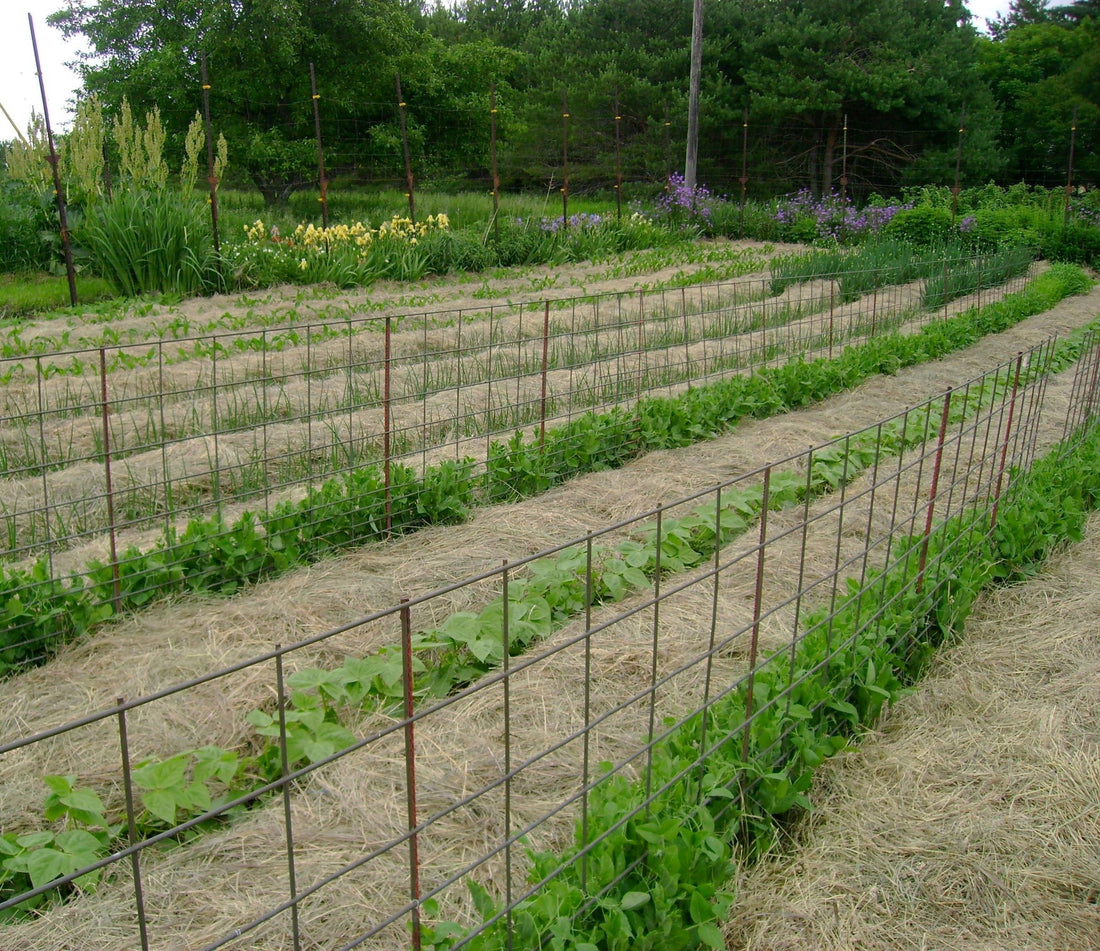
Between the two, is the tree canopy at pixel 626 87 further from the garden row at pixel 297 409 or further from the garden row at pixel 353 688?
the garden row at pixel 353 688

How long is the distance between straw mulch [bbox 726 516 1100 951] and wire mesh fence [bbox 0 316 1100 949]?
173 mm

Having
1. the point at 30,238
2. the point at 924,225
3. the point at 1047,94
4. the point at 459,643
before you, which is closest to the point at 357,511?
the point at 459,643

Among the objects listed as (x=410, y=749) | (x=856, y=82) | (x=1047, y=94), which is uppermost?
(x=856, y=82)

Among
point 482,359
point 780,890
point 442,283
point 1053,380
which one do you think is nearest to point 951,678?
point 780,890

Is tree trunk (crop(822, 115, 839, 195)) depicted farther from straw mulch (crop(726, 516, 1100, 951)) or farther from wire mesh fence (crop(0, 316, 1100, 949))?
straw mulch (crop(726, 516, 1100, 951))

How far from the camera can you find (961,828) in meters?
2.56

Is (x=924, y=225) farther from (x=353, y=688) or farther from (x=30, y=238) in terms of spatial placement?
(x=353, y=688)

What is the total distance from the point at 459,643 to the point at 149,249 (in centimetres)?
841

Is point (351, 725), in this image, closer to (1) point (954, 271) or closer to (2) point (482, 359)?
(2) point (482, 359)

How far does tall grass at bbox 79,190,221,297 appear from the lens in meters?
10.2

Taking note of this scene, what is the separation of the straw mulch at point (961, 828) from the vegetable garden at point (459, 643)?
0.41ft

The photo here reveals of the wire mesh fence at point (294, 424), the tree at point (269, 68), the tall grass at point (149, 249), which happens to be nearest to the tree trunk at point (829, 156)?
the tree at point (269, 68)

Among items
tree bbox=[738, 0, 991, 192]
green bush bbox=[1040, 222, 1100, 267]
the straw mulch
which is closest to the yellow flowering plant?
the straw mulch

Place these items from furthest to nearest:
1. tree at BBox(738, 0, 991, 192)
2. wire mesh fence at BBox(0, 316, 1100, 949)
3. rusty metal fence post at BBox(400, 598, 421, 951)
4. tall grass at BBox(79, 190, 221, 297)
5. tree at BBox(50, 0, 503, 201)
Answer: tree at BBox(738, 0, 991, 192)
tree at BBox(50, 0, 503, 201)
tall grass at BBox(79, 190, 221, 297)
wire mesh fence at BBox(0, 316, 1100, 949)
rusty metal fence post at BBox(400, 598, 421, 951)
